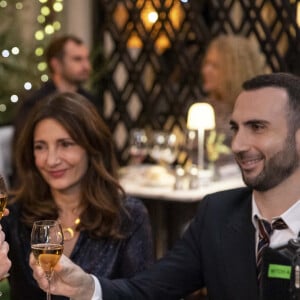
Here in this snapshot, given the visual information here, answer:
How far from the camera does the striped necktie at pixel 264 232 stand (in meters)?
2.46

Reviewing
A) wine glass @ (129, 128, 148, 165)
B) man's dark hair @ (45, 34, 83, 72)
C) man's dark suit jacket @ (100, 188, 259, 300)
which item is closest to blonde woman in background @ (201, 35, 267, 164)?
wine glass @ (129, 128, 148, 165)

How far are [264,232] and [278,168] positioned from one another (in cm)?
19

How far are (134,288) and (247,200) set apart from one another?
43cm

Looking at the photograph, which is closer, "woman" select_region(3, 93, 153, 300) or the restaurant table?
"woman" select_region(3, 93, 153, 300)

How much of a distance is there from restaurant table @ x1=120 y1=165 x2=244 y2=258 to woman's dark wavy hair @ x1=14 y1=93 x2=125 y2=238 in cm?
215

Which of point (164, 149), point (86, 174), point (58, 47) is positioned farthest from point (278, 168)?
point (58, 47)

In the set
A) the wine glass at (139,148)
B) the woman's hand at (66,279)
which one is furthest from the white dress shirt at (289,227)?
the wine glass at (139,148)

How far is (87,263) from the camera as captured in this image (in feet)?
Result: 9.50

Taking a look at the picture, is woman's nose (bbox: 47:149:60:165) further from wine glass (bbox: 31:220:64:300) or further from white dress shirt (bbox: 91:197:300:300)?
white dress shirt (bbox: 91:197:300:300)

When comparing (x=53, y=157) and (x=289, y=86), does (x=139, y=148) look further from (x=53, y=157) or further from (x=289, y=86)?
A: (x=289, y=86)

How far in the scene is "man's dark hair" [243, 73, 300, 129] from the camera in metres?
2.46

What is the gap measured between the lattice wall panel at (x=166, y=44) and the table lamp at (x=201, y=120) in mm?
848

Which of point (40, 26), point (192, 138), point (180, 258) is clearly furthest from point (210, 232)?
point (40, 26)

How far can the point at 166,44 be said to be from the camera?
6926 millimetres
